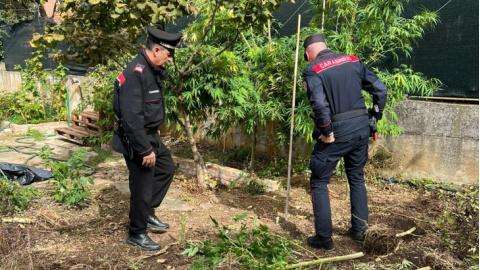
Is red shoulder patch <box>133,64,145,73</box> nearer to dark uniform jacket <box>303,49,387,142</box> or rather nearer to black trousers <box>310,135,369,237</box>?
dark uniform jacket <box>303,49,387,142</box>

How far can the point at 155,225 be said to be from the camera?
4.51 metres

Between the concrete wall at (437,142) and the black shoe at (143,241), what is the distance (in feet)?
11.3

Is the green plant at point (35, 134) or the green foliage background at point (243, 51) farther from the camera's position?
the green plant at point (35, 134)

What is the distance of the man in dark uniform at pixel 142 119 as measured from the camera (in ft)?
12.5

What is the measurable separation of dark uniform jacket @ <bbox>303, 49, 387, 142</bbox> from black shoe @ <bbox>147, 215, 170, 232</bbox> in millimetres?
1697

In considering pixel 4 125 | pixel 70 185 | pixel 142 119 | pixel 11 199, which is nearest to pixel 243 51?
pixel 142 119

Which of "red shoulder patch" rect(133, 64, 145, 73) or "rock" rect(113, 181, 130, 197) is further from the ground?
"red shoulder patch" rect(133, 64, 145, 73)

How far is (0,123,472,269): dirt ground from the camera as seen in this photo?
383cm

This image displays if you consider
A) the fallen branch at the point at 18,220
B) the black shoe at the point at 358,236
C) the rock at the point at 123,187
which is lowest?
the black shoe at the point at 358,236

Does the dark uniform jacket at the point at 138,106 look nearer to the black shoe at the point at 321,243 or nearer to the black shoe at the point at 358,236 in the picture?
the black shoe at the point at 321,243

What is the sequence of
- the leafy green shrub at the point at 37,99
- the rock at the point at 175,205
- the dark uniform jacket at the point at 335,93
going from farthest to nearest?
the leafy green shrub at the point at 37,99
the rock at the point at 175,205
the dark uniform jacket at the point at 335,93

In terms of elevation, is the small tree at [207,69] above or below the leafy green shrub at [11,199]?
above

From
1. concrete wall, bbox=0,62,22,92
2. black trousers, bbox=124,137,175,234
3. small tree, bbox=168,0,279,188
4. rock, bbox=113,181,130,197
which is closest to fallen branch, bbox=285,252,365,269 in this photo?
black trousers, bbox=124,137,175,234

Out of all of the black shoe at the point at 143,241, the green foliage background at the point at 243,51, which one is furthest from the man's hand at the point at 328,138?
the black shoe at the point at 143,241
